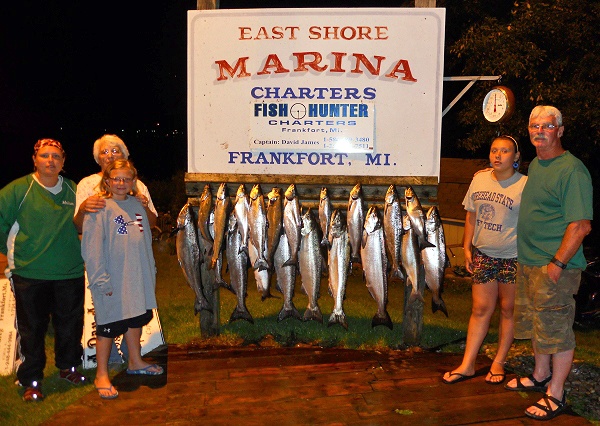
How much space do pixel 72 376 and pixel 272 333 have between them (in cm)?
220

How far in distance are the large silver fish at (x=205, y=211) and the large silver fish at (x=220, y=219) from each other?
10 centimetres

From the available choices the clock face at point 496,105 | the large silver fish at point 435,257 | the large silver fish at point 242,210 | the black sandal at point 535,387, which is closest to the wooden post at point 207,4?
the large silver fish at point 242,210

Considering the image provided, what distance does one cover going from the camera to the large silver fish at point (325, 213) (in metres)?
5.54

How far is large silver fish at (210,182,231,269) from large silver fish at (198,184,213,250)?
0.10 m

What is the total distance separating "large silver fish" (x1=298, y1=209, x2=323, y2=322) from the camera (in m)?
5.64

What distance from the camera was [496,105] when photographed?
6.73 meters

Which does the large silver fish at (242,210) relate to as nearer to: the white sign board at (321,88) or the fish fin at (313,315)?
the white sign board at (321,88)

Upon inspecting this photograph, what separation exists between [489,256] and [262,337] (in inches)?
104

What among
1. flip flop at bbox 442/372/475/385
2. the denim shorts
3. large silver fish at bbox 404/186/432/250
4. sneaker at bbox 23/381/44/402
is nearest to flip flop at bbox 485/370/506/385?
flip flop at bbox 442/372/475/385

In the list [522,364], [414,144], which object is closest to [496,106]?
[414,144]

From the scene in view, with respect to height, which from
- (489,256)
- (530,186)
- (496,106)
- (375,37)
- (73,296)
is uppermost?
(375,37)

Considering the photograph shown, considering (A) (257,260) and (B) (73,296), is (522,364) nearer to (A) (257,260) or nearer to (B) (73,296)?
(A) (257,260)

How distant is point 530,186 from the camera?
460cm

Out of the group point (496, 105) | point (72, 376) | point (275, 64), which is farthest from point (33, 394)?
point (496, 105)
